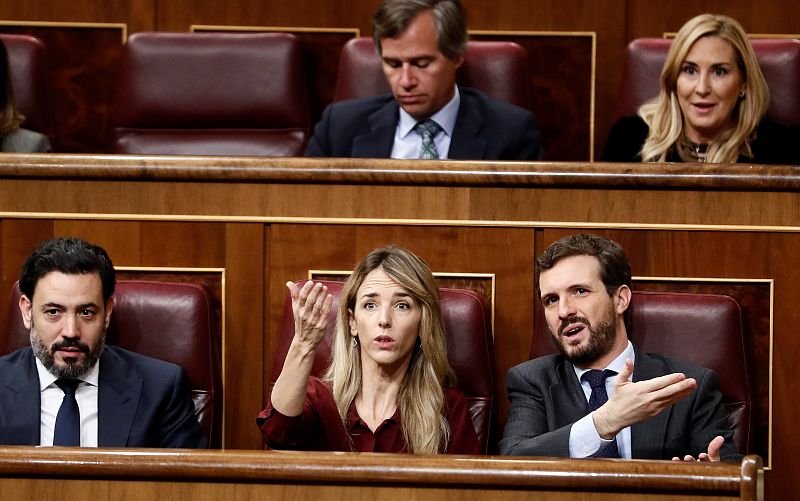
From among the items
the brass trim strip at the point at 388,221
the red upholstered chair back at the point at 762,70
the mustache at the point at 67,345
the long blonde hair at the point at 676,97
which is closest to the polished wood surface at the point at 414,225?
the brass trim strip at the point at 388,221

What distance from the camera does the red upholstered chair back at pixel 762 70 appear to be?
132 cm

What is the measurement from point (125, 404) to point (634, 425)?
0.39 metres

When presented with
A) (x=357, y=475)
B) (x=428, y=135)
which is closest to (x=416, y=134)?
(x=428, y=135)

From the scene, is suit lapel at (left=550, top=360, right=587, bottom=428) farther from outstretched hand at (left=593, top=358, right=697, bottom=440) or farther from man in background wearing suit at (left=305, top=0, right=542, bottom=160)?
man in background wearing suit at (left=305, top=0, right=542, bottom=160)

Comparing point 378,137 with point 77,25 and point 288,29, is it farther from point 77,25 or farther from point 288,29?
point 77,25

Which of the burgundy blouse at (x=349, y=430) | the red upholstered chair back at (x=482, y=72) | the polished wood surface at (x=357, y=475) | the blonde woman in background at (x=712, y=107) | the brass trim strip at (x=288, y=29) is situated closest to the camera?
the polished wood surface at (x=357, y=475)

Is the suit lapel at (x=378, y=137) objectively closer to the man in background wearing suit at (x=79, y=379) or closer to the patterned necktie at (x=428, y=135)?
the patterned necktie at (x=428, y=135)

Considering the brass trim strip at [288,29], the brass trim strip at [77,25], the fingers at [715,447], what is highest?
the brass trim strip at [77,25]

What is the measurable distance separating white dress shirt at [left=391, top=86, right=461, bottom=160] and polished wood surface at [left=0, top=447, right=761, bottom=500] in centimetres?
60

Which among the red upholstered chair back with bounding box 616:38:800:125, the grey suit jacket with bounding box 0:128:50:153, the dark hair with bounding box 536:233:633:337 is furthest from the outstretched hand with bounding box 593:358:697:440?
the grey suit jacket with bounding box 0:128:50:153

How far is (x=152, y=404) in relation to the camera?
1.00 m

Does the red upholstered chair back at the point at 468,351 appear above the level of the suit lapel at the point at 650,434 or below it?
above

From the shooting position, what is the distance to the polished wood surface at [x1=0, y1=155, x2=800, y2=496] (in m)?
1.03

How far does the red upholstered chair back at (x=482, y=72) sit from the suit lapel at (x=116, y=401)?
48cm
